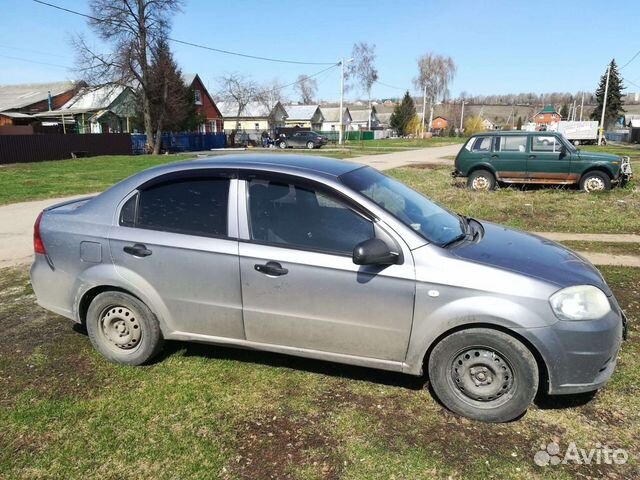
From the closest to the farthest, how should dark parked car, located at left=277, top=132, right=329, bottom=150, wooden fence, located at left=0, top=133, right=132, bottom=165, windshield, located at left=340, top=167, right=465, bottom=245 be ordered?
windshield, located at left=340, top=167, right=465, bottom=245, wooden fence, located at left=0, top=133, right=132, bottom=165, dark parked car, located at left=277, top=132, right=329, bottom=150

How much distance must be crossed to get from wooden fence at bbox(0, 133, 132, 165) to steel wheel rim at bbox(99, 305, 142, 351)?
82.8 ft

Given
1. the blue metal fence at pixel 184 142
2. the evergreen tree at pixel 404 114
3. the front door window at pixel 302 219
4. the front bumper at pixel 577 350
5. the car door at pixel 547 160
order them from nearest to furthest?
1. the front bumper at pixel 577 350
2. the front door window at pixel 302 219
3. the car door at pixel 547 160
4. the blue metal fence at pixel 184 142
5. the evergreen tree at pixel 404 114

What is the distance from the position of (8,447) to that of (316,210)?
240 cm

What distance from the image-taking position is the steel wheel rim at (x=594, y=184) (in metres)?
12.9

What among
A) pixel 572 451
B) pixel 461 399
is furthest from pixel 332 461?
pixel 572 451

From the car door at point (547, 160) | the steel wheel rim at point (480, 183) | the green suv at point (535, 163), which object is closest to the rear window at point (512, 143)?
the green suv at point (535, 163)

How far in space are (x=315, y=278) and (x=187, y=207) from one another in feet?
3.84

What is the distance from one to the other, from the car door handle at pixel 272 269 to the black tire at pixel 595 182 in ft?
40.0

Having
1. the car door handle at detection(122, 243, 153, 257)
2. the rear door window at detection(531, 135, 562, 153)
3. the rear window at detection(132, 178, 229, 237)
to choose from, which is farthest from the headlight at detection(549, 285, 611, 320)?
the rear door window at detection(531, 135, 562, 153)

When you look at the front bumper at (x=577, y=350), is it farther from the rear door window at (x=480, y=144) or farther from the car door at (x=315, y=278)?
the rear door window at (x=480, y=144)

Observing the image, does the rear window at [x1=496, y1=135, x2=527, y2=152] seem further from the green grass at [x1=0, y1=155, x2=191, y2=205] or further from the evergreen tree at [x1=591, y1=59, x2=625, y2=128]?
the evergreen tree at [x1=591, y1=59, x2=625, y2=128]

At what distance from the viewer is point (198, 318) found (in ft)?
12.0

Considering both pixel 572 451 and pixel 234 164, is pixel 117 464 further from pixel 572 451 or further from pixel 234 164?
pixel 572 451

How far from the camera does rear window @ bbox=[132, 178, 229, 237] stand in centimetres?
360
